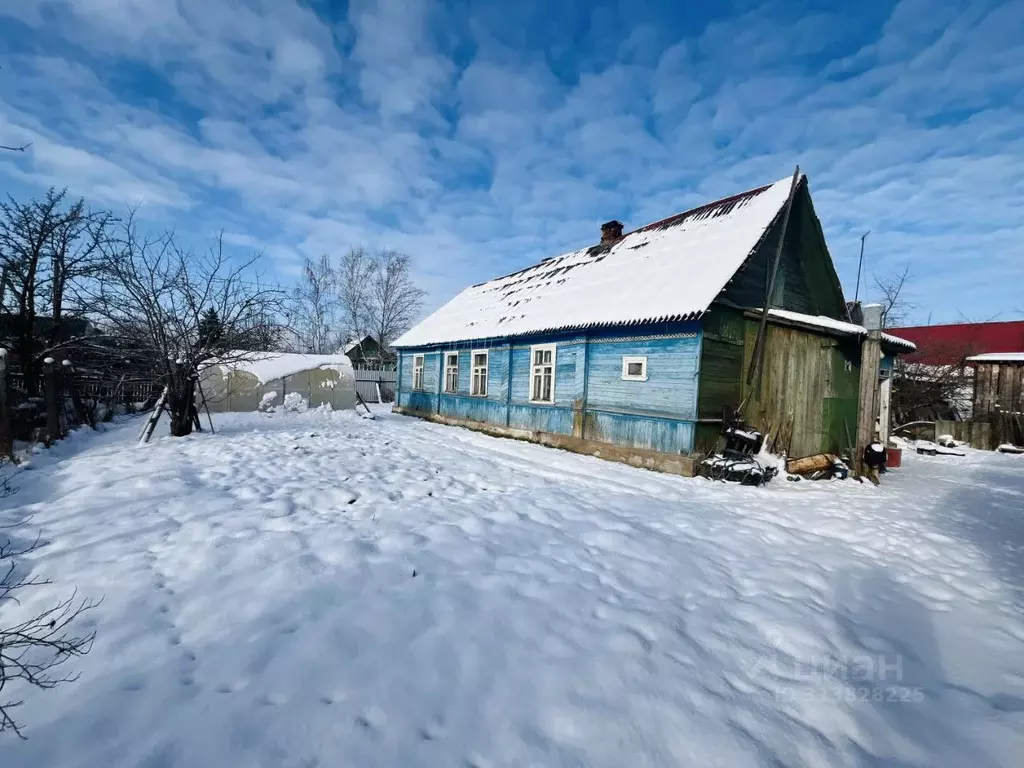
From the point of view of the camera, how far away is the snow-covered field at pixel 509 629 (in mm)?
2133

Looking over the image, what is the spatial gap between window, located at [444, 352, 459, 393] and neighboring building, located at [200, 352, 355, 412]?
4.08 metres

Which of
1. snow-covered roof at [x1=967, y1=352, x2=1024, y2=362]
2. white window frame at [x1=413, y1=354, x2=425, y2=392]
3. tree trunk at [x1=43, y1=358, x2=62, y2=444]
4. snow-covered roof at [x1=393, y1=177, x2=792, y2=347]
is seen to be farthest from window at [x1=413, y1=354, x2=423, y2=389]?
snow-covered roof at [x1=967, y1=352, x2=1024, y2=362]

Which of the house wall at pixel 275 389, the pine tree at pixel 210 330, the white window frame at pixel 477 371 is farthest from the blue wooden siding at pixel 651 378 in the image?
the house wall at pixel 275 389

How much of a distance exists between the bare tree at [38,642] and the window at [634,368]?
7.95 meters

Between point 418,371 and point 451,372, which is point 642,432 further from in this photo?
point 418,371

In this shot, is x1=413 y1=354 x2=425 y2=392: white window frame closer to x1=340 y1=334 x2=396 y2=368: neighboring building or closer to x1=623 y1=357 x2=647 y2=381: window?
x1=623 y1=357 x2=647 y2=381: window

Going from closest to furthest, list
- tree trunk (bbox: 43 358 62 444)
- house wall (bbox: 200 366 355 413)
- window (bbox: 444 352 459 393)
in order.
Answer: tree trunk (bbox: 43 358 62 444)
window (bbox: 444 352 459 393)
house wall (bbox: 200 366 355 413)

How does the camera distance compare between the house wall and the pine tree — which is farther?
the house wall

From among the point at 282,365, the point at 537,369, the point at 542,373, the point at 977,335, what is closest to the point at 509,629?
the point at 542,373

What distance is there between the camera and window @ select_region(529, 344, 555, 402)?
10.7 metres

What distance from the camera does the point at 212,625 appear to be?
284 centimetres

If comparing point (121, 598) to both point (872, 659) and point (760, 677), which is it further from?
point (872, 659)

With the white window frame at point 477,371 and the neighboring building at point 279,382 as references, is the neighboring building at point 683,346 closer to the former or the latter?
the white window frame at point 477,371

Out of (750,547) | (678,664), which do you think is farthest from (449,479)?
(678,664)
